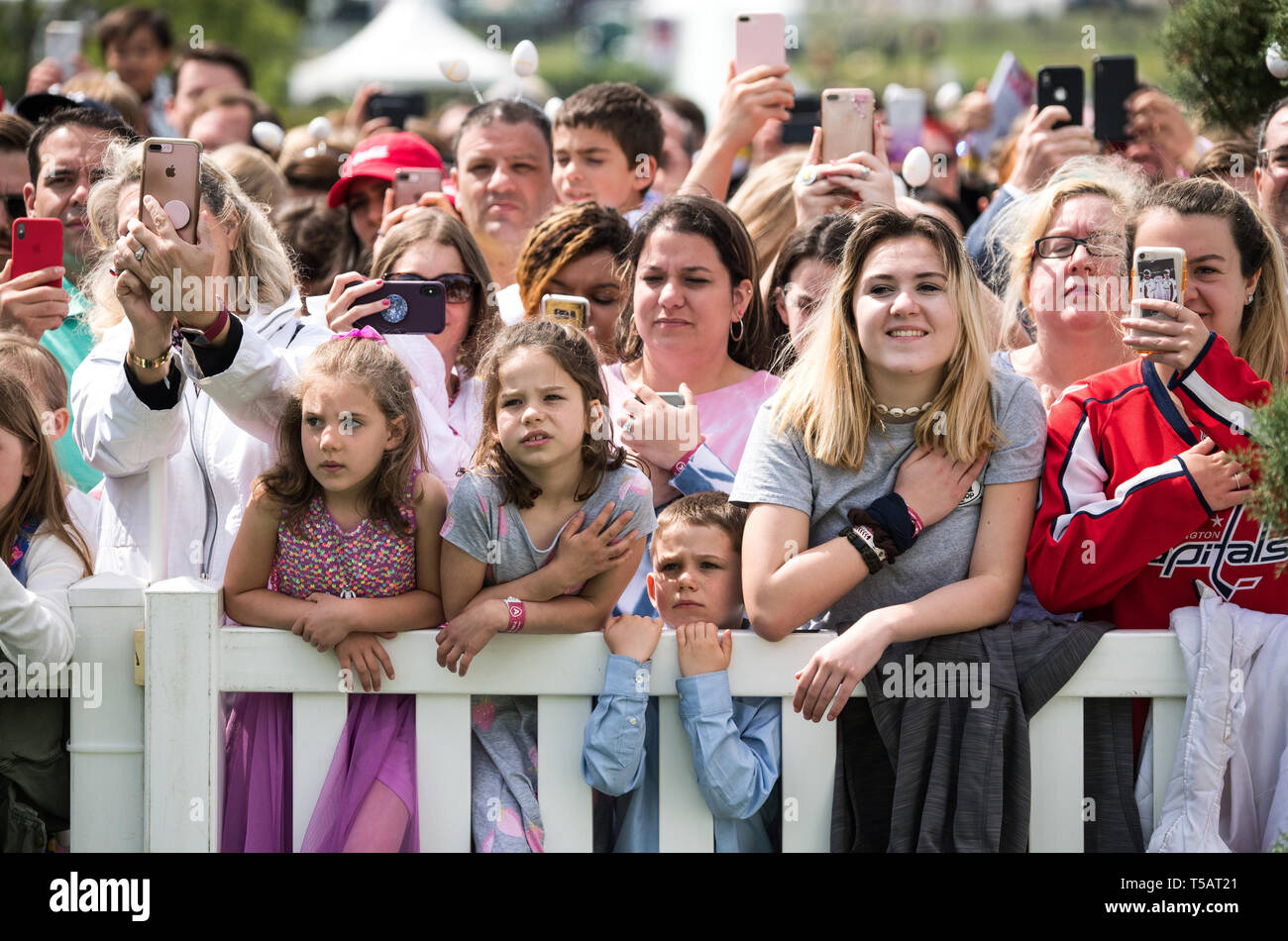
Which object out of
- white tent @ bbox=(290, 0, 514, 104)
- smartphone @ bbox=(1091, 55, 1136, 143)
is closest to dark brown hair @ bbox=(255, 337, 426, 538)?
smartphone @ bbox=(1091, 55, 1136, 143)

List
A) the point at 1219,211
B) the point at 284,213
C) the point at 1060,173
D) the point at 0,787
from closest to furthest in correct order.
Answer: the point at 0,787 → the point at 1219,211 → the point at 1060,173 → the point at 284,213

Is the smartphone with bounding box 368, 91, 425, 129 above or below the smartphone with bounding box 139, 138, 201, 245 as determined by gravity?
above

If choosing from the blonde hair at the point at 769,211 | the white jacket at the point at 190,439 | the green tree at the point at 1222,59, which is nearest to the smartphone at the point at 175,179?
the white jacket at the point at 190,439

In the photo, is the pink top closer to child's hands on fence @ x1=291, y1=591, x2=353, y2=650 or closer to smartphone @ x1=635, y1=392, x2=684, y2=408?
child's hands on fence @ x1=291, y1=591, x2=353, y2=650

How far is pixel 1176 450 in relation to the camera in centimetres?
302

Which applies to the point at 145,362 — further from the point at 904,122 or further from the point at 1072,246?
the point at 904,122

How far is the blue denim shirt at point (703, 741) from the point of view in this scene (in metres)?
2.79

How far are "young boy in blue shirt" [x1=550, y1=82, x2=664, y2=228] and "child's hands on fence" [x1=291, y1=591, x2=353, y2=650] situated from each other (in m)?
2.65

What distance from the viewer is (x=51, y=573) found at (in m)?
3.14

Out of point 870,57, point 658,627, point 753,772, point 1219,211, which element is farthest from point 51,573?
point 870,57

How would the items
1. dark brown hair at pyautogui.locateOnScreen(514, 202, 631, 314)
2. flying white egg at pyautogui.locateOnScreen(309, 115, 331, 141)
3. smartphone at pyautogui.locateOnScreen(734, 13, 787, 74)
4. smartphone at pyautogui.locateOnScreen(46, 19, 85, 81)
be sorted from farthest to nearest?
smartphone at pyautogui.locateOnScreen(46, 19, 85, 81)
flying white egg at pyautogui.locateOnScreen(309, 115, 331, 141)
smartphone at pyautogui.locateOnScreen(734, 13, 787, 74)
dark brown hair at pyautogui.locateOnScreen(514, 202, 631, 314)

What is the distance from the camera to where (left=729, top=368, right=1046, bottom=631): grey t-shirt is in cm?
306
